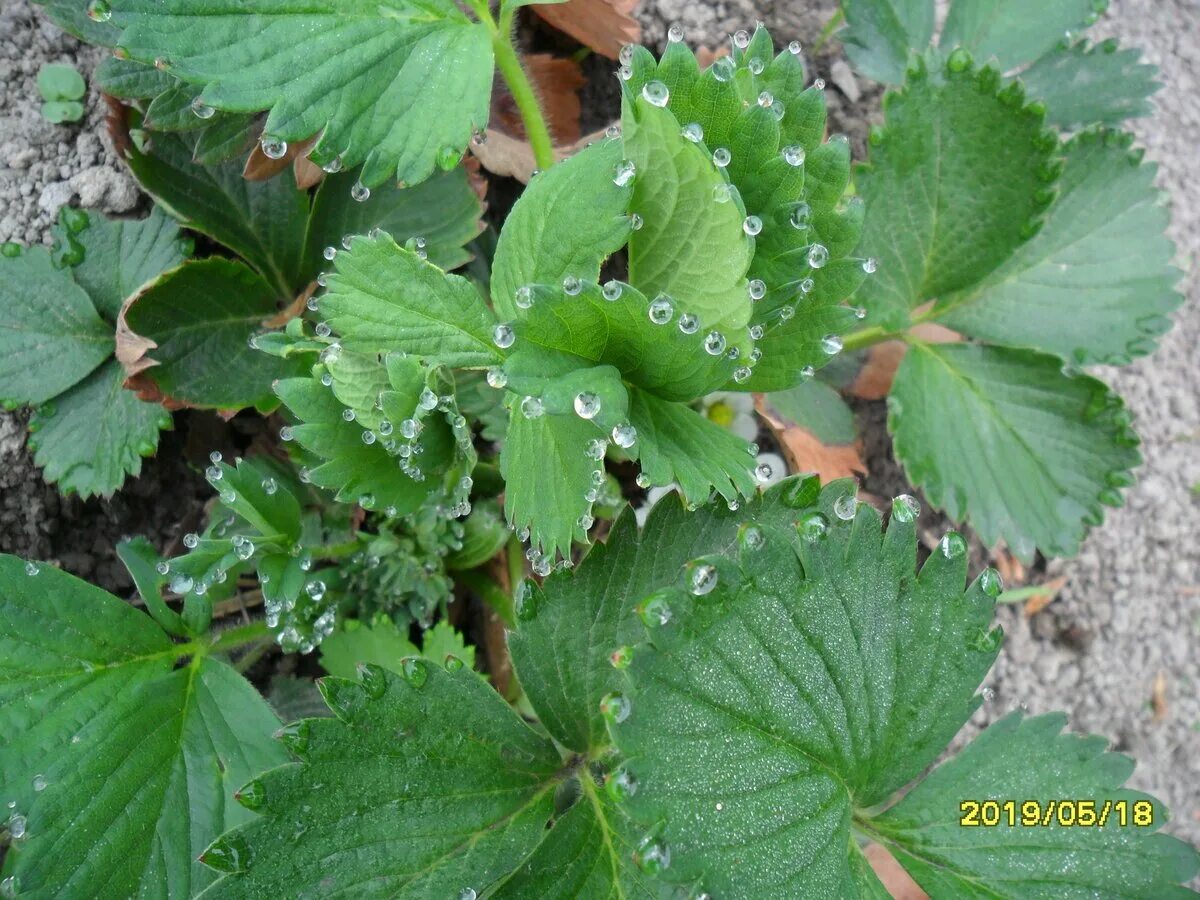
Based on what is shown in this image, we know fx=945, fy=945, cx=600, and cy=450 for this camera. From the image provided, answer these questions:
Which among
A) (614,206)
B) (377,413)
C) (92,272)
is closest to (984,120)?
(614,206)

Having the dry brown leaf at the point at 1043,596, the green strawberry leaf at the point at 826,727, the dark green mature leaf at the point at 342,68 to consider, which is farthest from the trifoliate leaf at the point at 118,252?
the dry brown leaf at the point at 1043,596

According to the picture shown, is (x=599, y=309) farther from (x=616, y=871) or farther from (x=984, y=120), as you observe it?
(x=984, y=120)

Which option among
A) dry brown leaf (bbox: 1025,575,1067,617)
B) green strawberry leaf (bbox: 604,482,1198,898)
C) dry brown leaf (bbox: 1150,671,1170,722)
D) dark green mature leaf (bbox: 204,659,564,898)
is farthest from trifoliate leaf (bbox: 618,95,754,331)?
dry brown leaf (bbox: 1150,671,1170,722)

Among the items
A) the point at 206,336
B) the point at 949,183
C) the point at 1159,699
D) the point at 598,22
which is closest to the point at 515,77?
the point at 598,22

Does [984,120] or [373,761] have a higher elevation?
[984,120]

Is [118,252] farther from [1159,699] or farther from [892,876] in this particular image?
[1159,699]

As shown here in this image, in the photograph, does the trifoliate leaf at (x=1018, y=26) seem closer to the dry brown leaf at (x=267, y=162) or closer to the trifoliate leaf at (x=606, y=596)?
the trifoliate leaf at (x=606, y=596)

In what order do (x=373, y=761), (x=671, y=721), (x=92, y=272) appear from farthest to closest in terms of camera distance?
(x=92, y=272)
(x=373, y=761)
(x=671, y=721)
